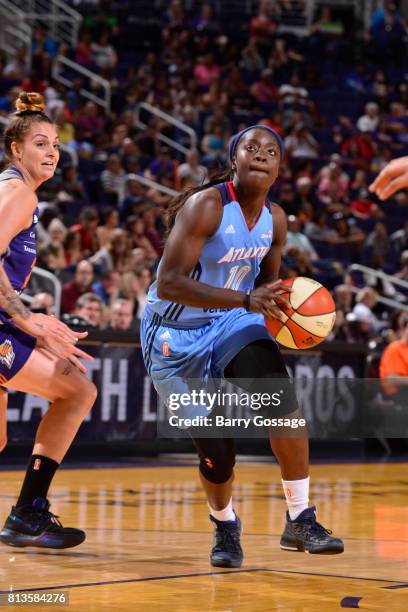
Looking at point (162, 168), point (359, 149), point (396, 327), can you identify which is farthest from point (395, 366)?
point (359, 149)

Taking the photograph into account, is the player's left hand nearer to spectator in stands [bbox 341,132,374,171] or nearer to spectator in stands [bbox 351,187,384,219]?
spectator in stands [bbox 351,187,384,219]

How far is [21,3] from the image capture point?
20922 mm

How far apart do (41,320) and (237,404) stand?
1.02 metres

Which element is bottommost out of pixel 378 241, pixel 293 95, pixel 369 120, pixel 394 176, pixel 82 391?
pixel 82 391

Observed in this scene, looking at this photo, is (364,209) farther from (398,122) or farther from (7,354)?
(7,354)

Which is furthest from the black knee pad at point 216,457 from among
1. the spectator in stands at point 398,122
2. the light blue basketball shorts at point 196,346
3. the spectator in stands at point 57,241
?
the spectator in stands at point 398,122

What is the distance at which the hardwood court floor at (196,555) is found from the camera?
15.2 ft

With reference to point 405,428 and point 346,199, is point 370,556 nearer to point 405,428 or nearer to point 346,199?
point 405,428

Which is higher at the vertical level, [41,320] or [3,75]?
[3,75]

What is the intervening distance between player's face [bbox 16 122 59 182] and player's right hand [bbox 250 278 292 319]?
4.04 ft

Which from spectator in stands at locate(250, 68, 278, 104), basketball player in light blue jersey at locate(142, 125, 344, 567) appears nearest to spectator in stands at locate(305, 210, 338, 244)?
spectator in stands at locate(250, 68, 278, 104)

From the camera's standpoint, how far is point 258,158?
18.0 feet

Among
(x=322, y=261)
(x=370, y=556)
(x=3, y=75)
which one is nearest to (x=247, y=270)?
(x=370, y=556)

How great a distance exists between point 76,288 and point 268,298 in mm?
6902
